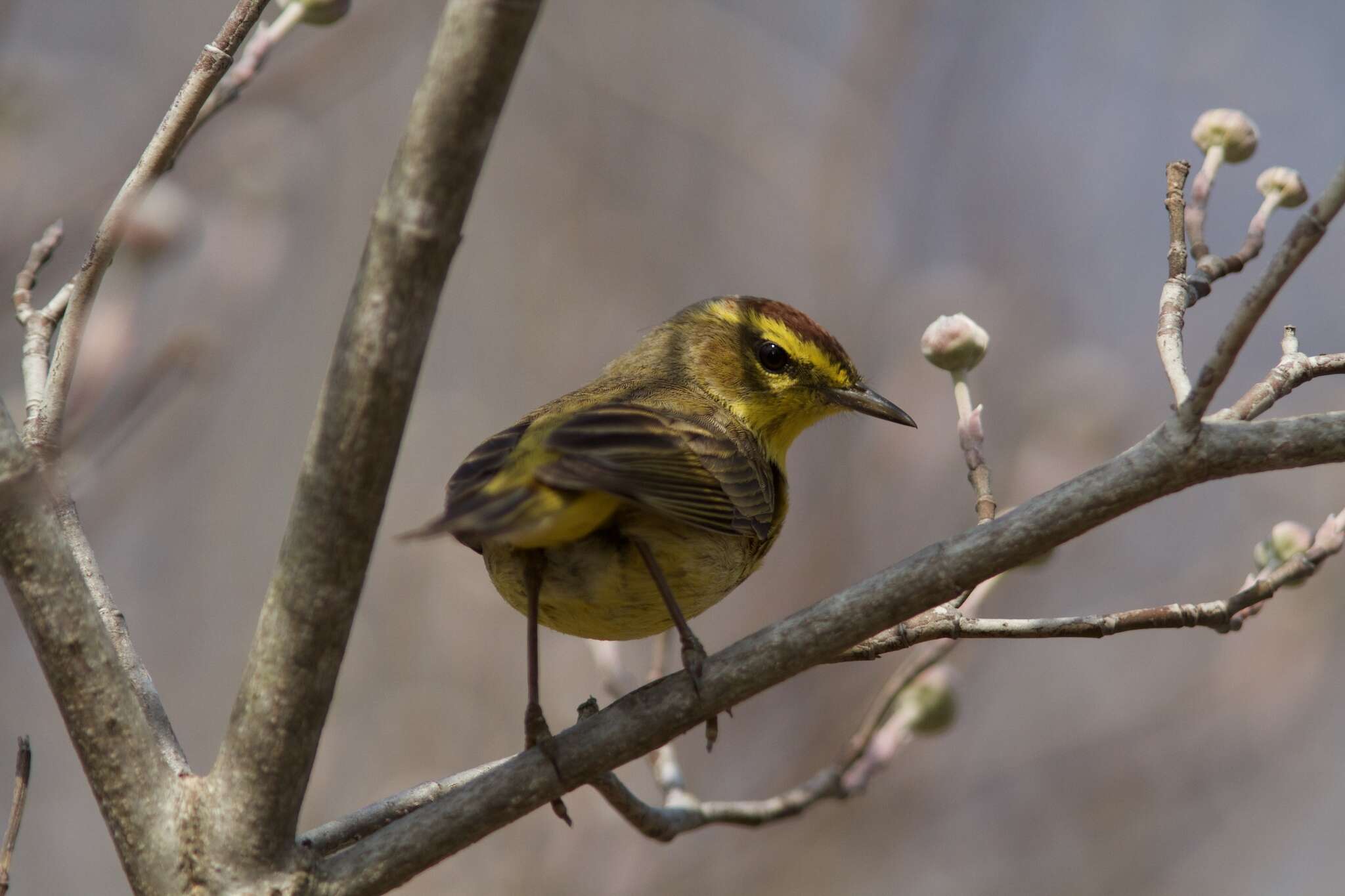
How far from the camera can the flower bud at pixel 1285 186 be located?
9.82 feet

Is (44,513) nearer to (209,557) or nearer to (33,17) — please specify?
(209,557)

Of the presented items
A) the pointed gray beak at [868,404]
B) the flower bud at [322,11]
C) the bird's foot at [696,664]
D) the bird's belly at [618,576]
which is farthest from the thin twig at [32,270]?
the pointed gray beak at [868,404]

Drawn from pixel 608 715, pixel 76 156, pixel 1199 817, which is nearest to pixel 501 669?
pixel 76 156

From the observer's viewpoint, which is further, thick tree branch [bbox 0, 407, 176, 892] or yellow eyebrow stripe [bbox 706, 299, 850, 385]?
yellow eyebrow stripe [bbox 706, 299, 850, 385]

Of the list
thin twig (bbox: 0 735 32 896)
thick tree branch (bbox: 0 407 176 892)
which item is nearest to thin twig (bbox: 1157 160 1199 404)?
thick tree branch (bbox: 0 407 176 892)

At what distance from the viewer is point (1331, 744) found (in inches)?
273

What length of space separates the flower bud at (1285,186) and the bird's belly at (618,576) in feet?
5.18

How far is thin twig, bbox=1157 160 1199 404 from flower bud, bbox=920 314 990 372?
1.80 feet

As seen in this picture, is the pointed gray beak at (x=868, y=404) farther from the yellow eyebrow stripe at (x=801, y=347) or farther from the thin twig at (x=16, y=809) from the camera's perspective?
the thin twig at (x=16, y=809)

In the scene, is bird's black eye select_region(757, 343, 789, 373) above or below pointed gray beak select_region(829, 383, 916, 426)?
above

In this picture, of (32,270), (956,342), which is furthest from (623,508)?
(32,270)

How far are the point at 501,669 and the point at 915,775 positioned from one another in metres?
2.30

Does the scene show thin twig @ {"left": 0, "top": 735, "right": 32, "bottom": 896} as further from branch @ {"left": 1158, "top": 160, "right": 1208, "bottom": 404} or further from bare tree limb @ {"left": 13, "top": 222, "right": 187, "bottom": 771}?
branch @ {"left": 1158, "top": 160, "right": 1208, "bottom": 404}

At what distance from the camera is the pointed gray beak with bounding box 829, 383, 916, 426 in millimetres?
4191
